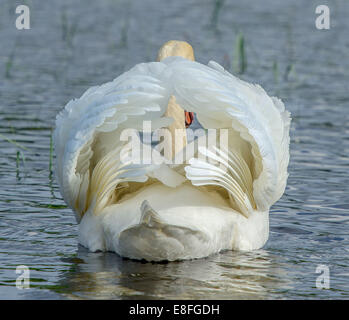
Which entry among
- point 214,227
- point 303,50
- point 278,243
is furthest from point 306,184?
point 303,50

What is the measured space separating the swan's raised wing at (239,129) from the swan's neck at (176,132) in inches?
23.4

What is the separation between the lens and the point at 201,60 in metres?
15.6

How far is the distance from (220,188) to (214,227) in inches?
21.9

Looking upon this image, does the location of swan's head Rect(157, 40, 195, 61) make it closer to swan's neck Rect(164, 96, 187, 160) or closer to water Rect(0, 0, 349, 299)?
swan's neck Rect(164, 96, 187, 160)

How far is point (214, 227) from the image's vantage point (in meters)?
7.23

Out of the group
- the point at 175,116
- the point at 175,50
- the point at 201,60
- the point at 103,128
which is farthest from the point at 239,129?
the point at 201,60

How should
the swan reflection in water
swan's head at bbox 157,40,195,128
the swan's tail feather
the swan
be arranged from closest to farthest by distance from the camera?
the swan reflection in water < the swan's tail feather < the swan < swan's head at bbox 157,40,195,128

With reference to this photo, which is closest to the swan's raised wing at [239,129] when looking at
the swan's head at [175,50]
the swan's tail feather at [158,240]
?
the swan's tail feather at [158,240]

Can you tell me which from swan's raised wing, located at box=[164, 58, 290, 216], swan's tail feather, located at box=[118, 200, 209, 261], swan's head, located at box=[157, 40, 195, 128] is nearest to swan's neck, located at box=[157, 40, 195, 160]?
swan's head, located at box=[157, 40, 195, 128]

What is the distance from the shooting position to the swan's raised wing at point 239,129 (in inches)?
267

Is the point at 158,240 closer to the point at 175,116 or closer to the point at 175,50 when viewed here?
the point at 175,116

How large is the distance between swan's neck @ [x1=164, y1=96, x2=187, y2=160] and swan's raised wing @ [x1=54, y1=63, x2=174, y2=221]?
626mm

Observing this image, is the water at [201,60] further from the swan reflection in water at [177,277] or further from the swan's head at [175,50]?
the swan's head at [175,50]

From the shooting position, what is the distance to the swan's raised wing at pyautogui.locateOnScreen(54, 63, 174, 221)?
6789 mm
